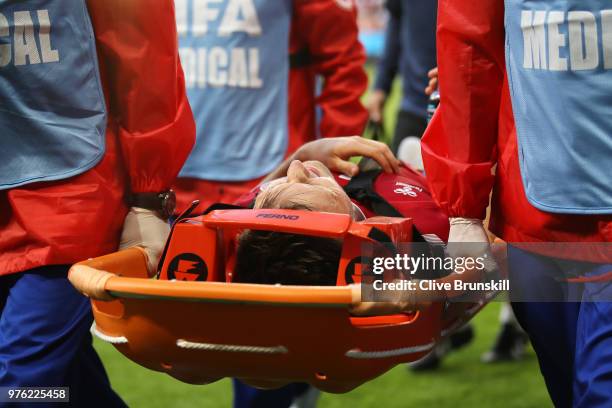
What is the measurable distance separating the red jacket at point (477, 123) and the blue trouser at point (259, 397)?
119cm

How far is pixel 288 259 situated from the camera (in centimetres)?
235

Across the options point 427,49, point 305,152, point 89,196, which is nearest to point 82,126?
point 89,196

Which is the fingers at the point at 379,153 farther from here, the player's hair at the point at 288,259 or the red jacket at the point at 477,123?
the player's hair at the point at 288,259

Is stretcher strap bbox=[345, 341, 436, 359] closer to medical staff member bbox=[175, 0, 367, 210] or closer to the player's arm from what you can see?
the player's arm

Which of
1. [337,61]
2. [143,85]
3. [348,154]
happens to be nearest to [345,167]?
[348,154]

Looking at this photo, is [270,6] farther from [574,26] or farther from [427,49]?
[574,26]

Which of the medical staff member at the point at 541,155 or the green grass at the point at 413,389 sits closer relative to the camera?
the medical staff member at the point at 541,155

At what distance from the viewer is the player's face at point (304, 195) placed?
2.44 metres

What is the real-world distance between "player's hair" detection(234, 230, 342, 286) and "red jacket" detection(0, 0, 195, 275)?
445 mm

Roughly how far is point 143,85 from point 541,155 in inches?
41.0

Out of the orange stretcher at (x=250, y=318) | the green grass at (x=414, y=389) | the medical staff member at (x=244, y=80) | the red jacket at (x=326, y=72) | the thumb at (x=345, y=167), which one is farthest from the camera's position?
the green grass at (x=414, y=389)

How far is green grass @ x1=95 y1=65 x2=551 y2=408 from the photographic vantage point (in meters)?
4.48

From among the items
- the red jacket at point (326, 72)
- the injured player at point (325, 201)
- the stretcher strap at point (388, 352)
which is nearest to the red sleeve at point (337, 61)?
the red jacket at point (326, 72)

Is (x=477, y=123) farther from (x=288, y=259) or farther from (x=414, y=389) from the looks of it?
(x=414, y=389)
